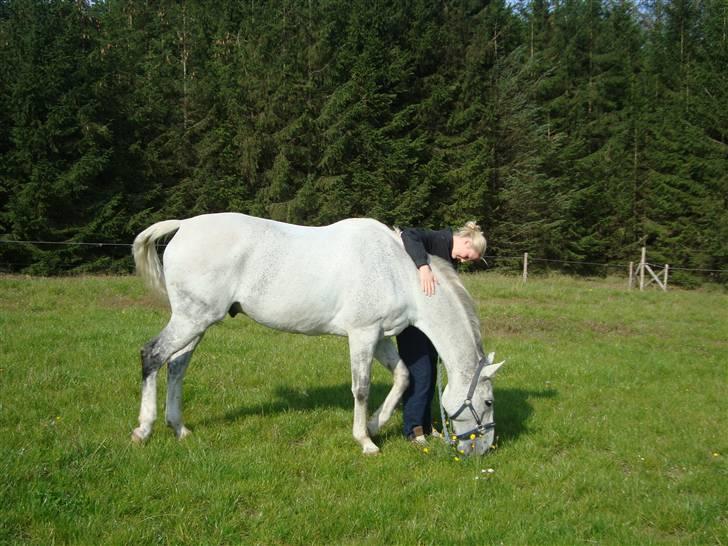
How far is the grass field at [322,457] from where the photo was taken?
3615mm

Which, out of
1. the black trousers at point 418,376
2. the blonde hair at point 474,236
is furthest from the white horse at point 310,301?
the black trousers at point 418,376

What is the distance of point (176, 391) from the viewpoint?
5.04 meters

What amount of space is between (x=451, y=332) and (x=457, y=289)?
393 millimetres

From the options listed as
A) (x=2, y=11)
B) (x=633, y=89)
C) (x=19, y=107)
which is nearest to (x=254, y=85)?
(x=19, y=107)

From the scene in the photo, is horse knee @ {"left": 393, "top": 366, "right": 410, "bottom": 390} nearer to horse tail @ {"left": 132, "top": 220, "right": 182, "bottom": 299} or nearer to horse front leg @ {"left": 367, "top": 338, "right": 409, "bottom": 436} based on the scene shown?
horse front leg @ {"left": 367, "top": 338, "right": 409, "bottom": 436}

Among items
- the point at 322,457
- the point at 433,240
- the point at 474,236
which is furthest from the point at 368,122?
the point at 322,457

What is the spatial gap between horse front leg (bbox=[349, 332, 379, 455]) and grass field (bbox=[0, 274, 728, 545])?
0.47 feet

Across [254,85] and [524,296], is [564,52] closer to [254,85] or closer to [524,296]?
[254,85]

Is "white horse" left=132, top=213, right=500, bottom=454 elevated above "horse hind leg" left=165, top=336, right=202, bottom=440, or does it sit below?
above

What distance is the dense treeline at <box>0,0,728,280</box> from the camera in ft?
71.9

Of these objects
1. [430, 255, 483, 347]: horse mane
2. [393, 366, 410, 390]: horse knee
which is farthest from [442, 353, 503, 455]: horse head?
[393, 366, 410, 390]: horse knee

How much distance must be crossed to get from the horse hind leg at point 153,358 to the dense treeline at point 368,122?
58.5 ft

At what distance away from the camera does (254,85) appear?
27094mm

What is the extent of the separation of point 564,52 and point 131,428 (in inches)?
1348
